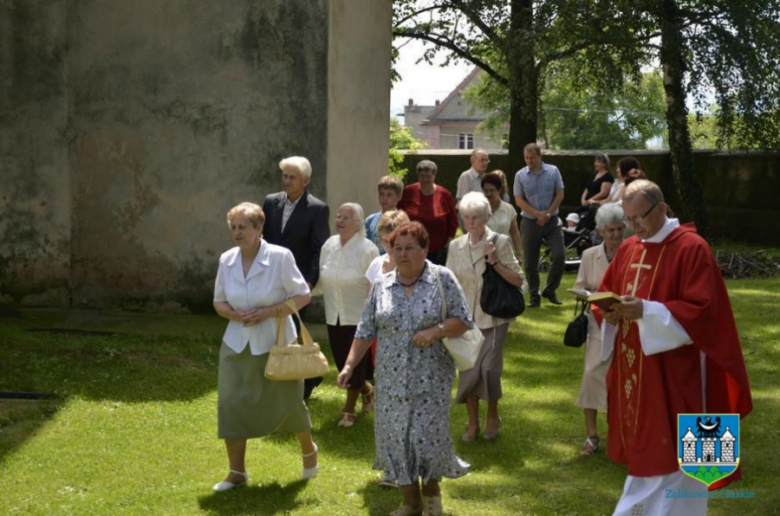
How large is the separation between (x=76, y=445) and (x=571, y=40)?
13565mm

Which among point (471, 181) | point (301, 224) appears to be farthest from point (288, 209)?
point (471, 181)

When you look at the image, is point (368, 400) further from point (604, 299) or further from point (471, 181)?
point (471, 181)

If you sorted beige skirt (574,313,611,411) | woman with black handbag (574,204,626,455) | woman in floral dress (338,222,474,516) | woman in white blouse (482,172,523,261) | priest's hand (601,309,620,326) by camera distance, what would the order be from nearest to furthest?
priest's hand (601,309,620,326)
woman in floral dress (338,222,474,516)
woman with black handbag (574,204,626,455)
beige skirt (574,313,611,411)
woman in white blouse (482,172,523,261)

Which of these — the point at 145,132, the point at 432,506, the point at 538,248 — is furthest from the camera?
the point at 538,248

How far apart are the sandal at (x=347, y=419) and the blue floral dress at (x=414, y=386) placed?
7.89 ft

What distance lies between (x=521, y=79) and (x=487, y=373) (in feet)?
44.3

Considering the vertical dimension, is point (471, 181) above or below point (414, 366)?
above

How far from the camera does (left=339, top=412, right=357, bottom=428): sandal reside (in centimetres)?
939

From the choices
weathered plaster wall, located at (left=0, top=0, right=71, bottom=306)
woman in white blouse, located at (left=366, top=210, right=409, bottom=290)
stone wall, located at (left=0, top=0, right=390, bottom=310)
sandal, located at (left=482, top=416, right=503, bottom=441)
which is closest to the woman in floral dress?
woman in white blouse, located at (left=366, top=210, right=409, bottom=290)

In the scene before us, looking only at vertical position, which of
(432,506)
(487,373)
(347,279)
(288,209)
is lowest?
(432,506)

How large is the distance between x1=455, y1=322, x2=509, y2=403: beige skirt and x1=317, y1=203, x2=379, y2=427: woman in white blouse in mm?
947

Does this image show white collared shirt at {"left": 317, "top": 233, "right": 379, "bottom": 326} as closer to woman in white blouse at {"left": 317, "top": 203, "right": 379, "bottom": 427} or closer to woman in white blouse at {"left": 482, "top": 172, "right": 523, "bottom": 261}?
woman in white blouse at {"left": 317, "top": 203, "right": 379, "bottom": 427}

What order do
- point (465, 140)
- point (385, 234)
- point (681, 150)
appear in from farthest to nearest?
point (465, 140), point (681, 150), point (385, 234)

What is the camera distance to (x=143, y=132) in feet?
42.8
